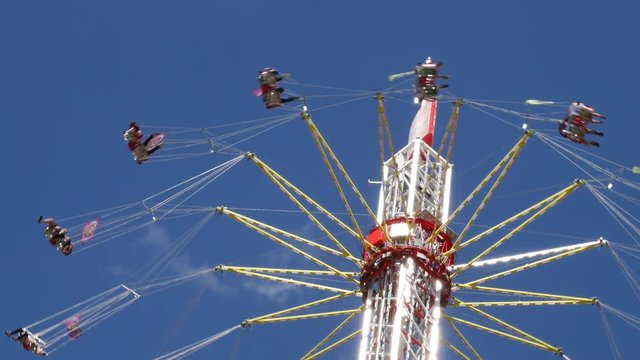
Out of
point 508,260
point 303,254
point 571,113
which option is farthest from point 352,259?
point 571,113

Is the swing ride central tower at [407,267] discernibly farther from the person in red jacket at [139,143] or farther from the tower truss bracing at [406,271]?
the person in red jacket at [139,143]

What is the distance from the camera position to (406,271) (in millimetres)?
54688

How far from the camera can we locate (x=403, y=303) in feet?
176

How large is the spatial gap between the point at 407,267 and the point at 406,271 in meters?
0.22

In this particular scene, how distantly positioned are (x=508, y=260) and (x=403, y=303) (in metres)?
4.53

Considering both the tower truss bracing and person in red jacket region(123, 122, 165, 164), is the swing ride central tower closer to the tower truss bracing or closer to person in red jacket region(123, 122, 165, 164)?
the tower truss bracing

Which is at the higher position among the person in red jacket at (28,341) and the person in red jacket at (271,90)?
the person in red jacket at (271,90)

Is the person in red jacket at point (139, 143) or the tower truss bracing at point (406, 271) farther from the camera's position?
the person in red jacket at point (139, 143)

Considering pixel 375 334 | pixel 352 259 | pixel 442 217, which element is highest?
pixel 442 217

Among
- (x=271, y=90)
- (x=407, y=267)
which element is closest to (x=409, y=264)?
(x=407, y=267)

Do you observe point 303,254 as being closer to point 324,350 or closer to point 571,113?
point 324,350

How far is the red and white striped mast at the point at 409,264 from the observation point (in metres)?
52.7

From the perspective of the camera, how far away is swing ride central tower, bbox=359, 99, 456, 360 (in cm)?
5262

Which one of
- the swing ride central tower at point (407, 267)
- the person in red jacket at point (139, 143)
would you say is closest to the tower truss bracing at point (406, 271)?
the swing ride central tower at point (407, 267)
